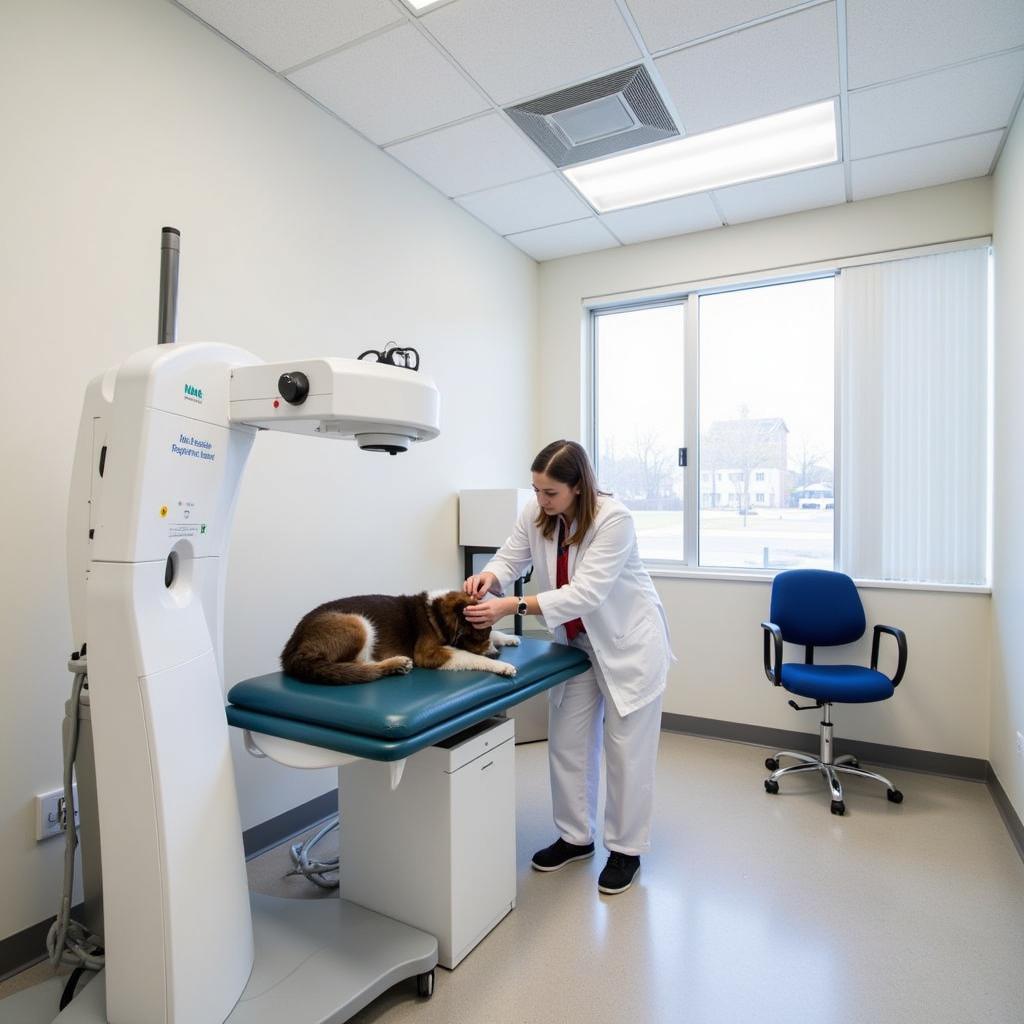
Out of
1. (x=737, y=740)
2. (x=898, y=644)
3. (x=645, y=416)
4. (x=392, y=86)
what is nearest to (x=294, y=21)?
(x=392, y=86)

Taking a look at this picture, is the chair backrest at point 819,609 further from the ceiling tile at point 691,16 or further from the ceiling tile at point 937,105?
the ceiling tile at point 691,16

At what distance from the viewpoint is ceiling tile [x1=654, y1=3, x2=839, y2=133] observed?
86.0 inches

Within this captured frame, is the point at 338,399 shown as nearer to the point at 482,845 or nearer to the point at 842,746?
the point at 482,845

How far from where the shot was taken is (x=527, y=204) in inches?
135

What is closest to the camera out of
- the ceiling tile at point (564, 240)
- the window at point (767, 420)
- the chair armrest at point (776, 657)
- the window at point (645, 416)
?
the chair armrest at point (776, 657)

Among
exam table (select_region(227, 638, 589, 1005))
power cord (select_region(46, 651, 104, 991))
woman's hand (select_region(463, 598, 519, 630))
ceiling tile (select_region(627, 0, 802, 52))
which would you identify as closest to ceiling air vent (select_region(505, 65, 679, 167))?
ceiling tile (select_region(627, 0, 802, 52))

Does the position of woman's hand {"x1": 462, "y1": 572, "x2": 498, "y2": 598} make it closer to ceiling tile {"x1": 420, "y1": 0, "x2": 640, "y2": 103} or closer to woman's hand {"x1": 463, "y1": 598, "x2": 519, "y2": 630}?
woman's hand {"x1": 463, "y1": 598, "x2": 519, "y2": 630}

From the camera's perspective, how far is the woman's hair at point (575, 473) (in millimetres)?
2148

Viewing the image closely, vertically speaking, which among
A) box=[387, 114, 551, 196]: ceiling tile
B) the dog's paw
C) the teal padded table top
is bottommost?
the teal padded table top

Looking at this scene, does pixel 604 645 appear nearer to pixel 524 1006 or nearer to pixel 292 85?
pixel 524 1006

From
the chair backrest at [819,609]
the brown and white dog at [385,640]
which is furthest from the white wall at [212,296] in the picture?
the chair backrest at [819,609]

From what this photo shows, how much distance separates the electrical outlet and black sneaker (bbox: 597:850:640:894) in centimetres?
159

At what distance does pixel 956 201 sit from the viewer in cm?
314

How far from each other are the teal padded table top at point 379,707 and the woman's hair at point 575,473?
0.55 metres
